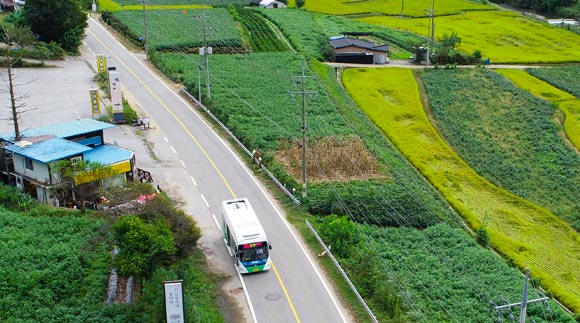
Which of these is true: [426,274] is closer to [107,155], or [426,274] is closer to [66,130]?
[107,155]

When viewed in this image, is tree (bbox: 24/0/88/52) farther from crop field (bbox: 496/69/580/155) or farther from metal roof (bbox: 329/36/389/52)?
crop field (bbox: 496/69/580/155)

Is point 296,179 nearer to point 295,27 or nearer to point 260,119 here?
point 260,119

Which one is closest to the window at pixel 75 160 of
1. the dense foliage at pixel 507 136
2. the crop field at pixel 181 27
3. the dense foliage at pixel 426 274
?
the dense foliage at pixel 426 274

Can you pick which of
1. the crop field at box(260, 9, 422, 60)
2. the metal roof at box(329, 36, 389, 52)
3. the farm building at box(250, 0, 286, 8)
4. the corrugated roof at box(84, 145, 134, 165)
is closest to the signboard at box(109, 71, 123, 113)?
the corrugated roof at box(84, 145, 134, 165)

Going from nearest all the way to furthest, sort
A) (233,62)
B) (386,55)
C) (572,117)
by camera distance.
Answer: (572,117) → (233,62) → (386,55)

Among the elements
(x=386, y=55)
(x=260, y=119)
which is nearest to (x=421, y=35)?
(x=386, y=55)

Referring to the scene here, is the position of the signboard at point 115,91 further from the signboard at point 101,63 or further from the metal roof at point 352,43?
the metal roof at point 352,43

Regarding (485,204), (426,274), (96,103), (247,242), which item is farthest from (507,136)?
(247,242)
